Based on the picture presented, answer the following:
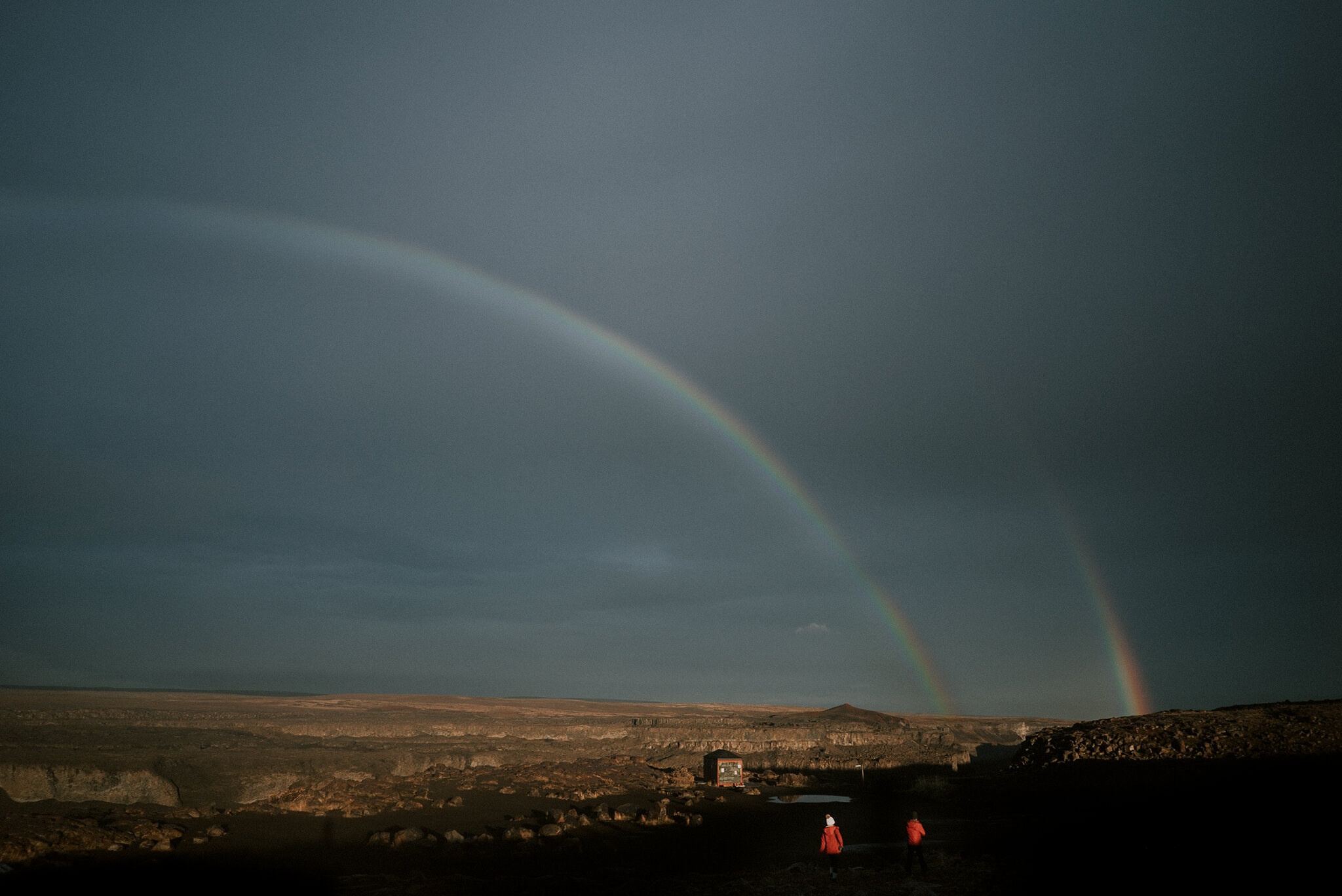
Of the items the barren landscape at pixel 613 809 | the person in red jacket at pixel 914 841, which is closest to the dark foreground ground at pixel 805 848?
the barren landscape at pixel 613 809

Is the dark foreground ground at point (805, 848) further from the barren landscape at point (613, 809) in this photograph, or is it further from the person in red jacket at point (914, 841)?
the person in red jacket at point (914, 841)

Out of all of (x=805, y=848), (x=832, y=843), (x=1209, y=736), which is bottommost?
(x=805, y=848)

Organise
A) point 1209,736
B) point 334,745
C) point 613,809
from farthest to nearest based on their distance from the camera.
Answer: point 334,745 → point 1209,736 → point 613,809

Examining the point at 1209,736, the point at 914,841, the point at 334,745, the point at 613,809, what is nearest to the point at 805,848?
the point at 914,841

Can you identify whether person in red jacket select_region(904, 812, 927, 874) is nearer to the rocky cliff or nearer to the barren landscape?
the barren landscape

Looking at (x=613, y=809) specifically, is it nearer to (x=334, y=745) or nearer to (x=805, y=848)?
(x=805, y=848)

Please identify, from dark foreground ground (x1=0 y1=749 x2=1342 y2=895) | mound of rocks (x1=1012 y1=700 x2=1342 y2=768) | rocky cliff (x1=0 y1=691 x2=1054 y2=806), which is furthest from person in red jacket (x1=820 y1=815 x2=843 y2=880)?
mound of rocks (x1=1012 y1=700 x2=1342 y2=768)
